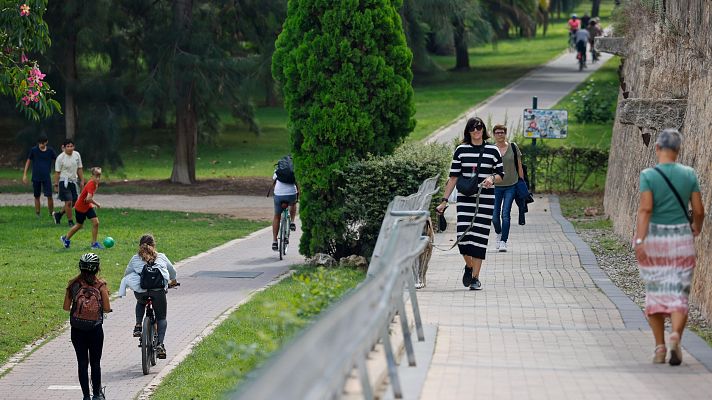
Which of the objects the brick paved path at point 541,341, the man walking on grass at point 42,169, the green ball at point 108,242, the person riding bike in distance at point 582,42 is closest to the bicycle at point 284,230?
the green ball at point 108,242

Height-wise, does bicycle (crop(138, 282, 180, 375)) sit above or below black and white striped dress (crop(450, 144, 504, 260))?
below

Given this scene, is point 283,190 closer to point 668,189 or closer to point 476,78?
point 668,189

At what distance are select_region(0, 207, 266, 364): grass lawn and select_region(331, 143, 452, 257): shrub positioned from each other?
3225 millimetres

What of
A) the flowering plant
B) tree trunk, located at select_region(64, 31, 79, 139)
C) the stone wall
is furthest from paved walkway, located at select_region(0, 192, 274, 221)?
the flowering plant

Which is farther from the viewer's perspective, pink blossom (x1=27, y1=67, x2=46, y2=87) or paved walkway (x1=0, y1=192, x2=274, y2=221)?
paved walkway (x1=0, y1=192, x2=274, y2=221)

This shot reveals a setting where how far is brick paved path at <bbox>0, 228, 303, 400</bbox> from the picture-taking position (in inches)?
424

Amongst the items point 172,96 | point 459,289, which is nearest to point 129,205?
point 172,96

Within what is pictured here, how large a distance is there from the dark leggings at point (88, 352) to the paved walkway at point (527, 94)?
79.9 ft

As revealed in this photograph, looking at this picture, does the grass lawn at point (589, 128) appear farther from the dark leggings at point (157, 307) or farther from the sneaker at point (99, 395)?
the sneaker at point (99, 395)

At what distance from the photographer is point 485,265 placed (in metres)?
14.5

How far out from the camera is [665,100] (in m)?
13.6

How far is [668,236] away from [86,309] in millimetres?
5181

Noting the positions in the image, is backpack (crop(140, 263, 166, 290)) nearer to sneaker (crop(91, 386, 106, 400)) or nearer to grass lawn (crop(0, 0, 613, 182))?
sneaker (crop(91, 386, 106, 400))

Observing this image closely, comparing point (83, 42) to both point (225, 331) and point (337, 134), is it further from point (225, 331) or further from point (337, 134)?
point (225, 331)
